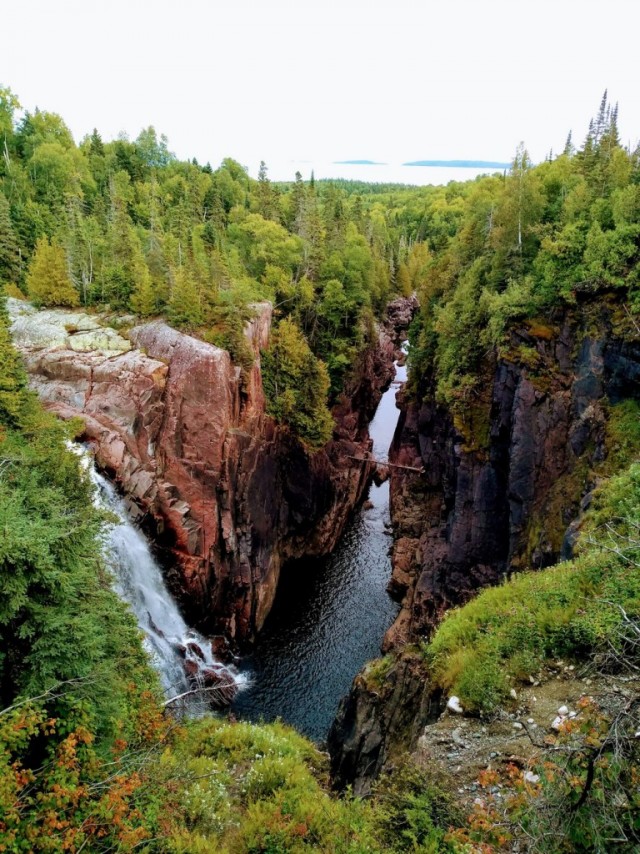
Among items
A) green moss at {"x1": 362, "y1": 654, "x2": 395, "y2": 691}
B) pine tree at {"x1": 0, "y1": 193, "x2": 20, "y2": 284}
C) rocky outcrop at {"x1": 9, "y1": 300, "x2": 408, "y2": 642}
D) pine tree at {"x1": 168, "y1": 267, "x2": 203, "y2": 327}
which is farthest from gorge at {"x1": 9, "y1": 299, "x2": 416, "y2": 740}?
green moss at {"x1": 362, "y1": 654, "x2": 395, "y2": 691}

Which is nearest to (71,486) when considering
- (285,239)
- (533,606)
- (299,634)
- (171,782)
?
(171,782)

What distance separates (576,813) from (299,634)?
89.1ft

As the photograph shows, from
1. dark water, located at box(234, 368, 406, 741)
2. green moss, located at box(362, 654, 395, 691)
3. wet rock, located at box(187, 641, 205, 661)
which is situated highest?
green moss, located at box(362, 654, 395, 691)

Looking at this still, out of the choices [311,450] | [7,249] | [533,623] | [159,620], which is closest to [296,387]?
[311,450]

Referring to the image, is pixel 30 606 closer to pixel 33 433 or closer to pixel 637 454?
pixel 33 433

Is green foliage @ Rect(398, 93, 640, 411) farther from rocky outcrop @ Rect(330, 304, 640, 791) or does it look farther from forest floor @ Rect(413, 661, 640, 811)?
forest floor @ Rect(413, 661, 640, 811)

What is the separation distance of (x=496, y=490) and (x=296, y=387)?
14658mm

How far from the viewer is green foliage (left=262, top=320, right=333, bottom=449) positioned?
3359 centimetres

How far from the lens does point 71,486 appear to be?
55.1ft

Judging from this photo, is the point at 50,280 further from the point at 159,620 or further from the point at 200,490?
the point at 159,620

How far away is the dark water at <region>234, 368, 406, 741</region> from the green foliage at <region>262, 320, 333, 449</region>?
9473 mm

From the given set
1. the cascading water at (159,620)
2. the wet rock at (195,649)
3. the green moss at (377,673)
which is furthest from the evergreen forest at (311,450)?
Result: the wet rock at (195,649)

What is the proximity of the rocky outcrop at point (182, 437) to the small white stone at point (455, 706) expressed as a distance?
19.4 m

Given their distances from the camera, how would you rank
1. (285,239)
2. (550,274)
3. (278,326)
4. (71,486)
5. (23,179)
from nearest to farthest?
1. (71,486)
2. (550,274)
3. (278,326)
4. (285,239)
5. (23,179)
